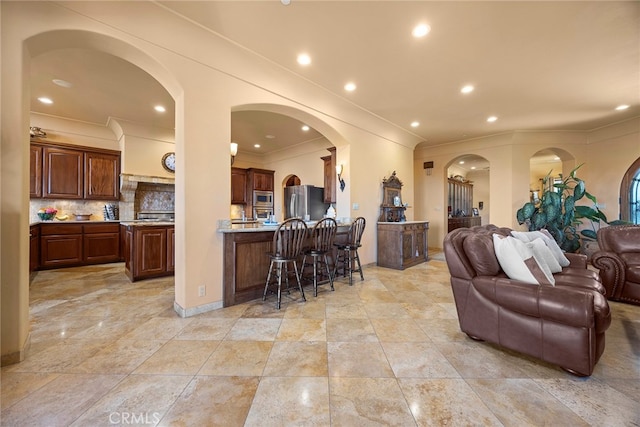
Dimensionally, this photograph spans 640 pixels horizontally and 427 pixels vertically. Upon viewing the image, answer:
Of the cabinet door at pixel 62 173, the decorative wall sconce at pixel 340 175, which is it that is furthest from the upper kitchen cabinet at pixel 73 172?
the decorative wall sconce at pixel 340 175

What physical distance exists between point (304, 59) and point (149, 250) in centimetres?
363

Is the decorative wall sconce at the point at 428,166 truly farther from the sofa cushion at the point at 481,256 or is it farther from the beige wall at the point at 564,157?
the sofa cushion at the point at 481,256

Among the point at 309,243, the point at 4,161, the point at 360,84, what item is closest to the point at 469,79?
the point at 360,84

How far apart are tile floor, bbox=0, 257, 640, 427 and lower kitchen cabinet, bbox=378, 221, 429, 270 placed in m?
1.87

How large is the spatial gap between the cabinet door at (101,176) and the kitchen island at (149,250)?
195 cm

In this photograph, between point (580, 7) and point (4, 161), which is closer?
point (4, 161)

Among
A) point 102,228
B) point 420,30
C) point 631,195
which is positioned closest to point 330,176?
point 420,30

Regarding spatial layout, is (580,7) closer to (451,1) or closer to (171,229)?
(451,1)

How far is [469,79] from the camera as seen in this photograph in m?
3.49

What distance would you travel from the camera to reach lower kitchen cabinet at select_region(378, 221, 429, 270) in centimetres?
453

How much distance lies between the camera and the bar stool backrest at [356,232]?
3781 millimetres

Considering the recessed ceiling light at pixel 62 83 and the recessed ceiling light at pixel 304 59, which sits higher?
the recessed ceiling light at pixel 304 59

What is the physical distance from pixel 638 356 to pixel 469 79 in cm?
346

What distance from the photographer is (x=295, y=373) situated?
162 cm
